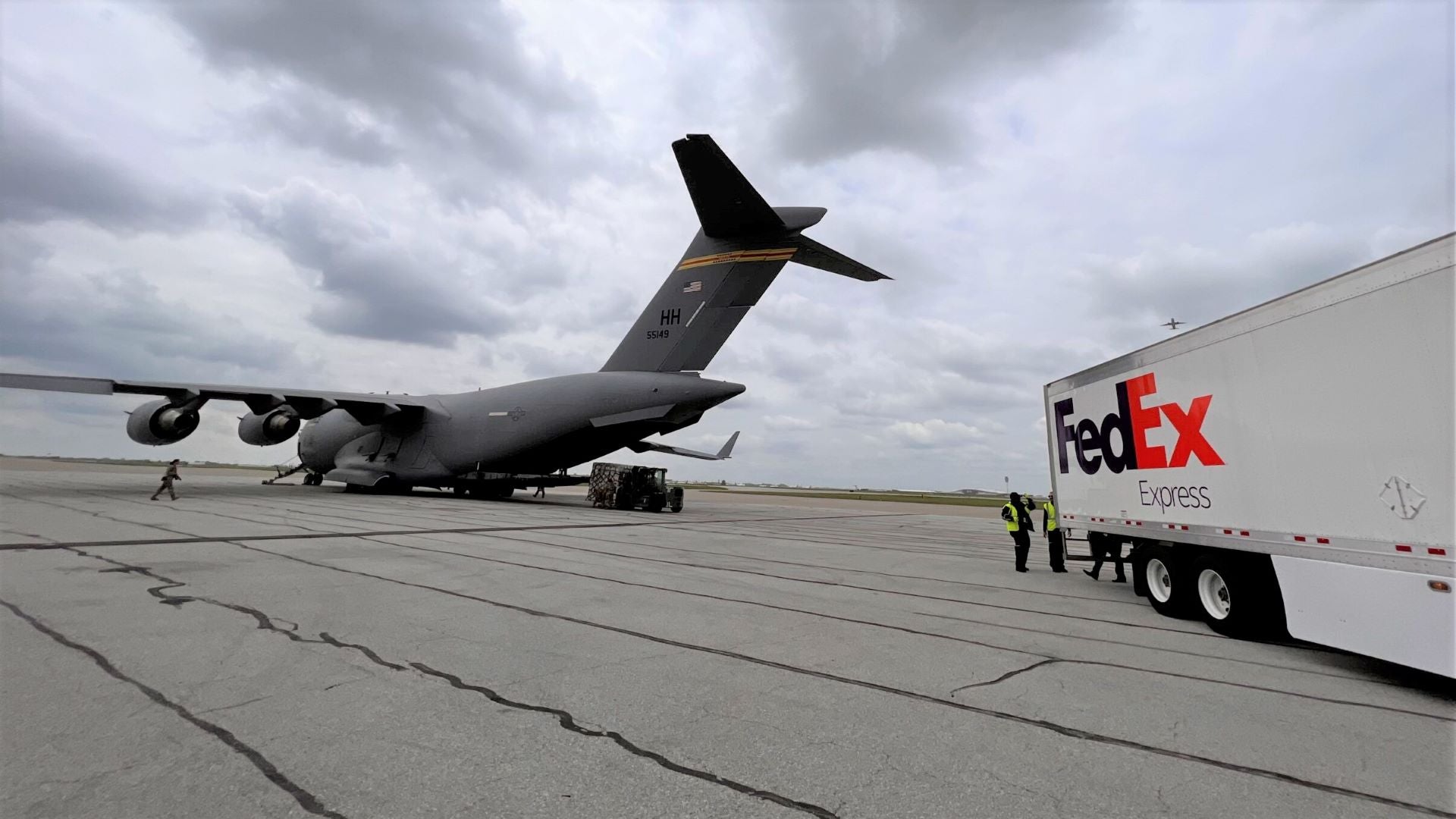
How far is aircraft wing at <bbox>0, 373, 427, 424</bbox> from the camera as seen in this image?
67.6 ft

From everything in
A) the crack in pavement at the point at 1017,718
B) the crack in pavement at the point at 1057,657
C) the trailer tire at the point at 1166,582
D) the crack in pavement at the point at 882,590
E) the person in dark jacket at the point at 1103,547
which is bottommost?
the crack in pavement at the point at 1017,718

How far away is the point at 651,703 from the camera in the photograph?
423cm

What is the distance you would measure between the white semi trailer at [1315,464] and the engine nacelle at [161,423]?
2742 cm

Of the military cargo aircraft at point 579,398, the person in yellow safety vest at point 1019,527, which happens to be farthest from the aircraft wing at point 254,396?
the person in yellow safety vest at point 1019,527

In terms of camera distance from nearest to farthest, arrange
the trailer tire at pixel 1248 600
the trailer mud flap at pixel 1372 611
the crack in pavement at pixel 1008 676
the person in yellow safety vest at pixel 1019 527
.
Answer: the crack in pavement at pixel 1008 676 → the trailer mud flap at pixel 1372 611 → the trailer tire at pixel 1248 600 → the person in yellow safety vest at pixel 1019 527

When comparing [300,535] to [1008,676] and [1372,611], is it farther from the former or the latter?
[1372,611]

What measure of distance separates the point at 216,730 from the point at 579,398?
19.4 meters

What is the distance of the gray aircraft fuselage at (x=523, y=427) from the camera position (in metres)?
21.7

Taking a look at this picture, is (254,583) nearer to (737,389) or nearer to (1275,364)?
(1275,364)

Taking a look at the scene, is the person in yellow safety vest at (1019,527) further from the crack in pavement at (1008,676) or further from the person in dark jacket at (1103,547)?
the crack in pavement at (1008,676)

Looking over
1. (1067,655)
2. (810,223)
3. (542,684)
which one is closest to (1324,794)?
(1067,655)

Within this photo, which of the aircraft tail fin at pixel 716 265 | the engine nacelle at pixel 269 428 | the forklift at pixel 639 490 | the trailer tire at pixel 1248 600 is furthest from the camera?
the engine nacelle at pixel 269 428

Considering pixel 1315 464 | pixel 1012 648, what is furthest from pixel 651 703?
pixel 1315 464

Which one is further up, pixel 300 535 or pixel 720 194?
pixel 720 194
